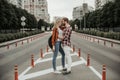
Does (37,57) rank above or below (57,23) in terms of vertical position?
below

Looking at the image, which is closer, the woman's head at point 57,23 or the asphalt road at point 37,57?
the woman's head at point 57,23

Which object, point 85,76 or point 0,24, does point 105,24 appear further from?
point 85,76

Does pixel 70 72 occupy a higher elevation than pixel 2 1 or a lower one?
lower

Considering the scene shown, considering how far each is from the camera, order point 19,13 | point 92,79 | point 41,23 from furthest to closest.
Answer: point 41,23
point 19,13
point 92,79

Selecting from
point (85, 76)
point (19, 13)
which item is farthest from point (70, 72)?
point (19, 13)

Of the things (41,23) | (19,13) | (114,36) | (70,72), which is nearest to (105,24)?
(19,13)

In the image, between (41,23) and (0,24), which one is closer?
(0,24)

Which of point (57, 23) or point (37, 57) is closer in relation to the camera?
point (57, 23)

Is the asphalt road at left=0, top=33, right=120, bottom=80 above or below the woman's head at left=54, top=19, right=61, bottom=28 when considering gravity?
below

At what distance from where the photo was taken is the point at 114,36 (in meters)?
52.3

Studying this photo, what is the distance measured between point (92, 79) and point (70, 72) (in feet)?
5.81

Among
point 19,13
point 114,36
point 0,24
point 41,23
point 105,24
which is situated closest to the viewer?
point 114,36

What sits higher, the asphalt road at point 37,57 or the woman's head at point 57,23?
the woman's head at point 57,23

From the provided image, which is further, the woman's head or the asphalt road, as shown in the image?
the asphalt road
